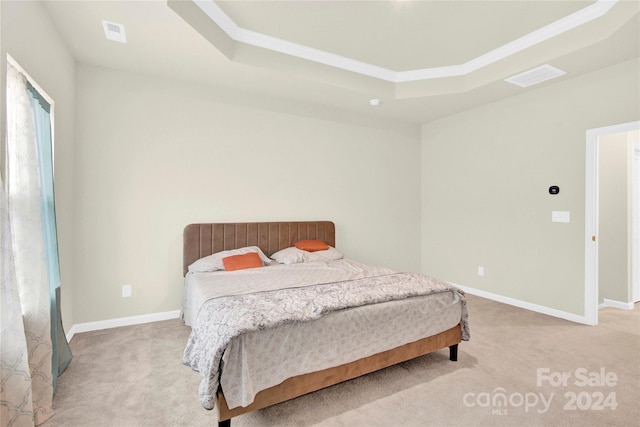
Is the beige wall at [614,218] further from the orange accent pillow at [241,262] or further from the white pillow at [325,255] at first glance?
the orange accent pillow at [241,262]

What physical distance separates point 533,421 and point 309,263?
229cm

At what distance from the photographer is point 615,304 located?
398 cm

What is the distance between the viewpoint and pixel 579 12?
2.75m

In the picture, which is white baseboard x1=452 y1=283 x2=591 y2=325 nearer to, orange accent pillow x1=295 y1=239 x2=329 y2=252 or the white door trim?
the white door trim

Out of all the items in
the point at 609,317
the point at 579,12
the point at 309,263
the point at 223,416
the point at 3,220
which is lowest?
the point at 609,317

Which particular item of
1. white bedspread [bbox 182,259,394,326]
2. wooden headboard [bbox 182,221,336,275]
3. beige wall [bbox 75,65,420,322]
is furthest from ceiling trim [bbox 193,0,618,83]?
white bedspread [bbox 182,259,394,326]

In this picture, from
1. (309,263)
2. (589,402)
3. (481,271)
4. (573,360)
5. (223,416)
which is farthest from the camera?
(481,271)

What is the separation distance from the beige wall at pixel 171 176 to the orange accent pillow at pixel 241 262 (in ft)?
2.10

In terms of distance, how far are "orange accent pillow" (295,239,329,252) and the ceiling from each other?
70.6 inches

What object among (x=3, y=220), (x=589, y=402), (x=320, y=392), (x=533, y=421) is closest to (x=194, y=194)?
(x=3, y=220)

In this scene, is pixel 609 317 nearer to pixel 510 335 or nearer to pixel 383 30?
pixel 510 335

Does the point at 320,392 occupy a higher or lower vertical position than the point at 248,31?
lower

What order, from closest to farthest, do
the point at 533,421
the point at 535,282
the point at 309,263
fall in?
the point at 533,421 < the point at 309,263 < the point at 535,282

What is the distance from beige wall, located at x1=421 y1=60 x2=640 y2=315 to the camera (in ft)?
11.3
